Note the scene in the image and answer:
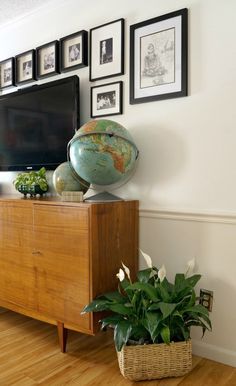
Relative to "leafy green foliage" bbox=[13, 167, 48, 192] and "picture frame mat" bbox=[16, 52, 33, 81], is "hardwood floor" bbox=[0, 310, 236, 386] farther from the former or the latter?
"picture frame mat" bbox=[16, 52, 33, 81]

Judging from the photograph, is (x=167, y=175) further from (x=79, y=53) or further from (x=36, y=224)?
(x=79, y=53)

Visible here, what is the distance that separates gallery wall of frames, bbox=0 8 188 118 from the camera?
6.12 feet

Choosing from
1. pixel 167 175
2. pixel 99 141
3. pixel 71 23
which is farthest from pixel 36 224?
pixel 71 23

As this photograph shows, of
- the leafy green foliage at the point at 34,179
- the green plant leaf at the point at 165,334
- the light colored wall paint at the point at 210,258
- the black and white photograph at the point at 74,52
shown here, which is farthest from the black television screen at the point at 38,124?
the green plant leaf at the point at 165,334

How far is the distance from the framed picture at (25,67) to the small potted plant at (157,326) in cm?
187

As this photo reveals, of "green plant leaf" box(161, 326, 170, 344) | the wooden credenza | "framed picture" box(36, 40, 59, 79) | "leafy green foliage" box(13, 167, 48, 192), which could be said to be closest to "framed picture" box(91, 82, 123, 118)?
"framed picture" box(36, 40, 59, 79)

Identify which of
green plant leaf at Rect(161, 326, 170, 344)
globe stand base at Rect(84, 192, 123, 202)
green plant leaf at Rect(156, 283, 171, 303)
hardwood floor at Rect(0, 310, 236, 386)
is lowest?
hardwood floor at Rect(0, 310, 236, 386)

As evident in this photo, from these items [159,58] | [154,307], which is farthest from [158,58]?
[154,307]

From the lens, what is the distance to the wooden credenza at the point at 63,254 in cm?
173

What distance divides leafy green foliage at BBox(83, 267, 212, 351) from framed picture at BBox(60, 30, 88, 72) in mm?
1583

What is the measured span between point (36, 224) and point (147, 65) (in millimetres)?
1207

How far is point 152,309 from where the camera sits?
154cm

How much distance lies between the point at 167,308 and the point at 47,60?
6.72 ft

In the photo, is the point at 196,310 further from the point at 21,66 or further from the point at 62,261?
the point at 21,66
